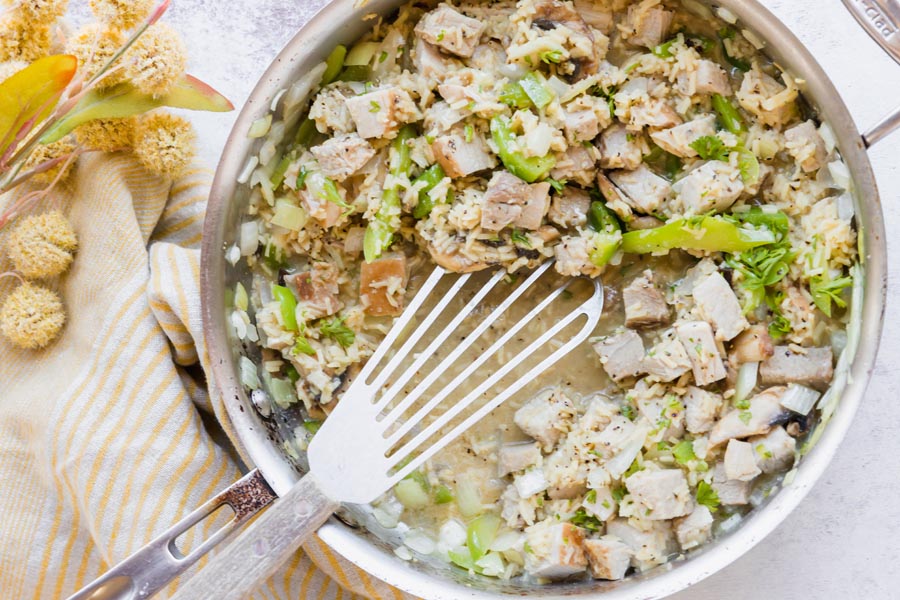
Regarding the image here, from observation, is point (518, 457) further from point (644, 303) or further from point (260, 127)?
point (260, 127)

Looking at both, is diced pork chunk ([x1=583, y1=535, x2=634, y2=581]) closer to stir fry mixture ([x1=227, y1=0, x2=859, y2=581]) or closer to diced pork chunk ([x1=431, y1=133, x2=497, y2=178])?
stir fry mixture ([x1=227, y1=0, x2=859, y2=581])

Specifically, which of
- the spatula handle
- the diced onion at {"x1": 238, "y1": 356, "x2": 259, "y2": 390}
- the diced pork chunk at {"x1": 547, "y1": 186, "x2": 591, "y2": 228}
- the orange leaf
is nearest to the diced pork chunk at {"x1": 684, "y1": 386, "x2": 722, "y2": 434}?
the diced pork chunk at {"x1": 547, "y1": 186, "x2": 591, "y2": 228}

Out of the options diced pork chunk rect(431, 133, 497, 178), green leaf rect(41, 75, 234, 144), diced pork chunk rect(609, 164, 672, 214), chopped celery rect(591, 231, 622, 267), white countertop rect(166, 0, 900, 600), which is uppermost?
green leaf rect(41, 75, 234, 144)

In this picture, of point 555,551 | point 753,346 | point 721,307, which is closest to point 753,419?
point 753,346

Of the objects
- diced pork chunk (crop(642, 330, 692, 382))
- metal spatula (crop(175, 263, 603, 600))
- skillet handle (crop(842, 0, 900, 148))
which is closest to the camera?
skillet handle (crop(842, 0, 900, 148))

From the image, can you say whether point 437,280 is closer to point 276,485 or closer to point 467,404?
point 467,404

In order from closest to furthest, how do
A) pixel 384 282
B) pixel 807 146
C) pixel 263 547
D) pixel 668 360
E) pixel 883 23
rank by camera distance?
pixel 883 23 → pixel 263 547 → pixel 807 146 → pixel 668 360 → pixel 384 282

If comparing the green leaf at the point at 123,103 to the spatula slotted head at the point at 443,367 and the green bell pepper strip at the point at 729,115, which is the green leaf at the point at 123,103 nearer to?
the spatula slotted head at the point at 443,367
